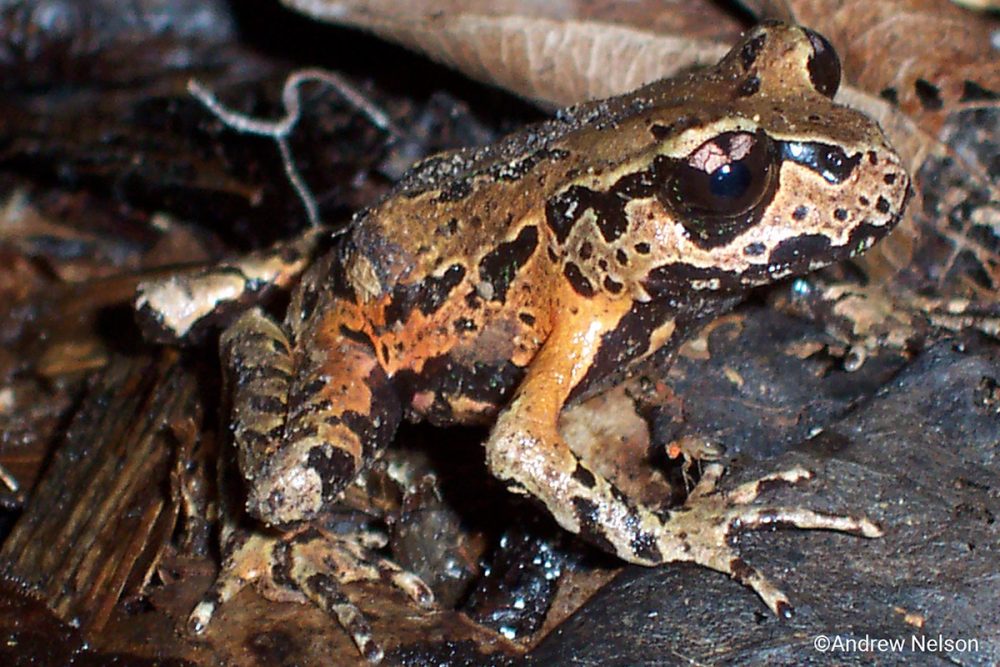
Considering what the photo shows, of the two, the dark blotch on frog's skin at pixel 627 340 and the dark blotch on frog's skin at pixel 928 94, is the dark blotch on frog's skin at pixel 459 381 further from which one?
the dark blotch on frog's skin at pixel 928 94

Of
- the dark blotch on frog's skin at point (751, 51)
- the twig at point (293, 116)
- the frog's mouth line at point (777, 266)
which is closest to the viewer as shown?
the frog's mouth line at point (777, 266)

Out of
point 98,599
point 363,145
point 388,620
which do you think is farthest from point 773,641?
point 363,145

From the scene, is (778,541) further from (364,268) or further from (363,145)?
(363,145)

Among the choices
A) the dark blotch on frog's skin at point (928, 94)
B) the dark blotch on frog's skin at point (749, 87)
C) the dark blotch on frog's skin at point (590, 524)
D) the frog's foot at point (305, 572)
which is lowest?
the frog's foot at point (305, 572)

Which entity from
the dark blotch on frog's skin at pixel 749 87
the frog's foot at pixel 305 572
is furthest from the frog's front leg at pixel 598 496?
the dark blotch on frog's skin at pixel 749 87

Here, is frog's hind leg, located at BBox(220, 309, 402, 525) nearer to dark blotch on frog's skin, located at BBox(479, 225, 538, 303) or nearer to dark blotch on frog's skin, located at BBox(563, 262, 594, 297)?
dark blotch on frog's skin, located at BBox(479, 225, 538, 303)

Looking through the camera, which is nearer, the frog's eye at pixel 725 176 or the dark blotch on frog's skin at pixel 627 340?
the frog's eye at pixel 725 176
